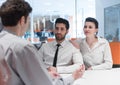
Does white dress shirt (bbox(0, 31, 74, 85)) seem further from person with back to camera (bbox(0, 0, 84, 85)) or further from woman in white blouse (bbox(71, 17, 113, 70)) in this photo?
woman in white blouse (bbox(71, 17, 113, 70))

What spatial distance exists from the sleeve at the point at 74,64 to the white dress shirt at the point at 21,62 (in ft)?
4.10

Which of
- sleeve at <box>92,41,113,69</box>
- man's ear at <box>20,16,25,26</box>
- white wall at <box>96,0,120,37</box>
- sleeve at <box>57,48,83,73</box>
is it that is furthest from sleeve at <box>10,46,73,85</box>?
white wall at <box>96,0,120,37</box>

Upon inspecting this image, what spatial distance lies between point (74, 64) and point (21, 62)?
5.01 feet

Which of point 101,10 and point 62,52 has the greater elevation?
point 101,10

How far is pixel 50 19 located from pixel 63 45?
196 inches

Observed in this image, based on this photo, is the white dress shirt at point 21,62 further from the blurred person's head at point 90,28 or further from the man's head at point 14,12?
the blurred person's head at point 90,28

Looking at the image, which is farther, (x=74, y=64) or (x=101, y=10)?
(x=101, y=10)

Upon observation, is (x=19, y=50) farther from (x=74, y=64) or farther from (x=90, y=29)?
(x=90, y=29)

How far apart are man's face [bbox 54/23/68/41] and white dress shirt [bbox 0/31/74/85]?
167 cm

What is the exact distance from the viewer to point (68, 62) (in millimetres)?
2762

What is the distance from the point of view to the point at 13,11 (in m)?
1.27

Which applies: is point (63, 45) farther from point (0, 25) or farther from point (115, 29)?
point (115, 29)

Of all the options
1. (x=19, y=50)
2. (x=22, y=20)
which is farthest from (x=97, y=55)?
(x=19, y=50)

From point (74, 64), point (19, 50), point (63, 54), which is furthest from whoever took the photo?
point (63, 54)
